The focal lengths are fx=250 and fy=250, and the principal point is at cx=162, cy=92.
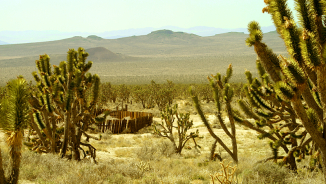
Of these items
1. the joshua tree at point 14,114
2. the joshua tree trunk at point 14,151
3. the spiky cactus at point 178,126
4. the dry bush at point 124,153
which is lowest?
the dry bush at point 124,153

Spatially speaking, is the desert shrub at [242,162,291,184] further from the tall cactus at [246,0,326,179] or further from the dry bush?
the dry bush

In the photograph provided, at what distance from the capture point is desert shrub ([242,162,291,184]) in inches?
238

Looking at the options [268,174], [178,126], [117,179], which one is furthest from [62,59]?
[268,174]

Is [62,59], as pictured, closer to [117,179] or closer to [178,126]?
[178,126]

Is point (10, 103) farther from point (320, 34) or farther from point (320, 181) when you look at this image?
point (320, 181)

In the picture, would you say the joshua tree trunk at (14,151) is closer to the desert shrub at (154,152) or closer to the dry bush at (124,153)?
the desert shrub at (154,152)

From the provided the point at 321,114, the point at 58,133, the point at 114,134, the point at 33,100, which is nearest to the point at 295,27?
the point at 321,114

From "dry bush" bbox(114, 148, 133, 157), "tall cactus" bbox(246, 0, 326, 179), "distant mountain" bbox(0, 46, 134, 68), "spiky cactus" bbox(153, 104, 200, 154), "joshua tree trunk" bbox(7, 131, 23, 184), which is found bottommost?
"dry bush" bbox(114, 148, 133, 157)

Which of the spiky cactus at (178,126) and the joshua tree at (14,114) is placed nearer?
the joshua tree at (14,114)

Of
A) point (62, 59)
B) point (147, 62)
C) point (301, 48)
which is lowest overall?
point (301, 48)

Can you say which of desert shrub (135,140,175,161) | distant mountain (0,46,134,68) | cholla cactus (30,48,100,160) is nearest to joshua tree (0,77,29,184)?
cholla cactus (30,48,100,160)

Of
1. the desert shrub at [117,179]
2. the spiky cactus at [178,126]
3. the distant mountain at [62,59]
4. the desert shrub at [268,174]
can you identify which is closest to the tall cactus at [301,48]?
the desert shrub at [268,174]

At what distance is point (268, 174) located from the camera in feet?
20.4

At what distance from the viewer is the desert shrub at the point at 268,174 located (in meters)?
6.04
